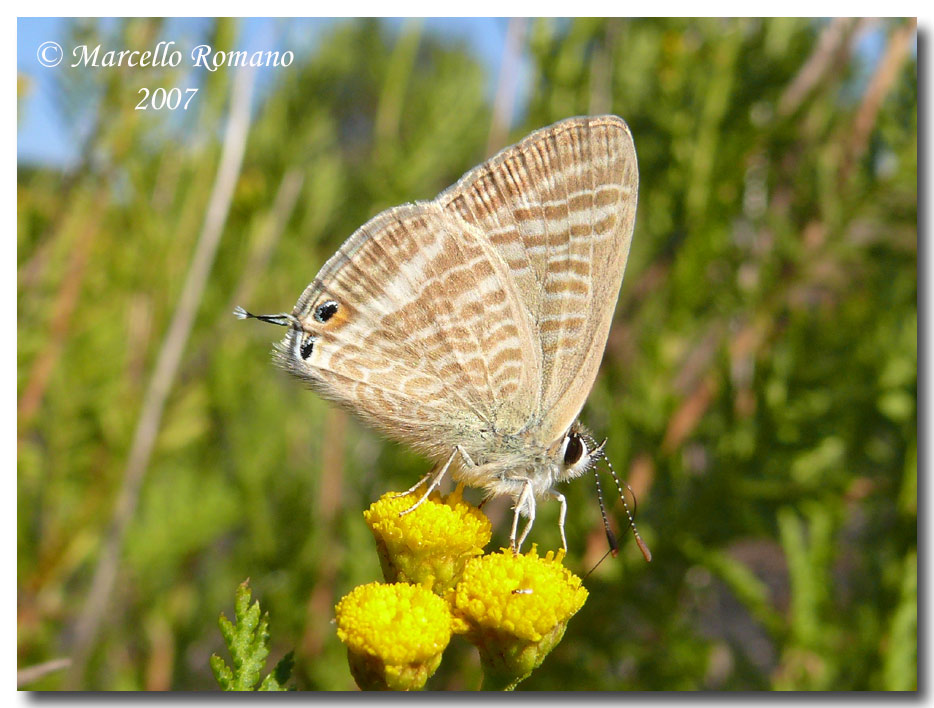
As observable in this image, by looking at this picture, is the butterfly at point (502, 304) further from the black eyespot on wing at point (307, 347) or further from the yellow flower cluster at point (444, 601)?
the yellow flower cluster at point (444, 601)

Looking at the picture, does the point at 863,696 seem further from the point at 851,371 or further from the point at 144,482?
the point at 144,482

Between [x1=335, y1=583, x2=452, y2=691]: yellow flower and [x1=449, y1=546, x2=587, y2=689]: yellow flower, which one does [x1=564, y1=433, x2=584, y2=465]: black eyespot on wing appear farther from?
[x1=335, y1=583, x2=452, y2=691]: yellow flower

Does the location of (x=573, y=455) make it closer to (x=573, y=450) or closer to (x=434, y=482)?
(x=573, y=450)

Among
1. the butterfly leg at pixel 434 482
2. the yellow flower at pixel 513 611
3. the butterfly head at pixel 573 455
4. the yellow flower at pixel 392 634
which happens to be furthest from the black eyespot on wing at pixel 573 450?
the yellow flower at pixel 392 634

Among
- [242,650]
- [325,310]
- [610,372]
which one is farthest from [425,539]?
[610,372]

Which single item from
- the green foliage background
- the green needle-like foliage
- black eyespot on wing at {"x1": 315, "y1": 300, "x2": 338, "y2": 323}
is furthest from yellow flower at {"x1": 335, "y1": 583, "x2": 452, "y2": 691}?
the green foliage background

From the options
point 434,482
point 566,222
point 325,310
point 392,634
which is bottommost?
point 392,634
